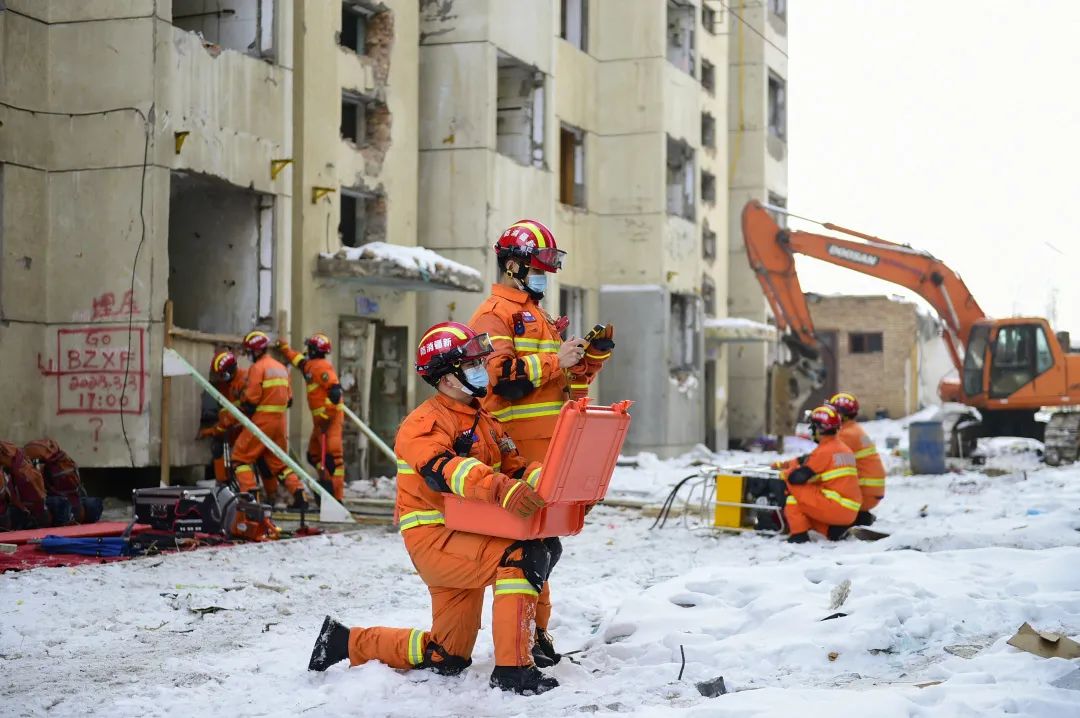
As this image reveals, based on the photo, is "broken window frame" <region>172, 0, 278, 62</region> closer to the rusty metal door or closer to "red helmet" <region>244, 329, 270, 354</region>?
"red helmet" <region>244, 329, 270, 354</region>

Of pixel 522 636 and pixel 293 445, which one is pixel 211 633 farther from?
pixel 293 445

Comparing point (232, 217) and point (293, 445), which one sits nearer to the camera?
point (232, 217)

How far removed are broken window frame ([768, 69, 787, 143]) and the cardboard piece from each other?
122 ft

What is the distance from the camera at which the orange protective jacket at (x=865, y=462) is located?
45.6 feet

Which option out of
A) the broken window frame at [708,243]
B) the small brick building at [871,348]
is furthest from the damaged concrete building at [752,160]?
the small brick building at [871,348]

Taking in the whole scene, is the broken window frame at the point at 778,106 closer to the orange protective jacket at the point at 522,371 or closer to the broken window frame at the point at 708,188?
the broken window frame at the point at 708,188

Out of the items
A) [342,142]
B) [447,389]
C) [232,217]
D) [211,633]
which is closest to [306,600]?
[211,633]

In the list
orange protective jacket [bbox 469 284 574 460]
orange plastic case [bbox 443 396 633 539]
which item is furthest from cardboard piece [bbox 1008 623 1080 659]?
orange protective jacket [bbox 469 284 574 460]

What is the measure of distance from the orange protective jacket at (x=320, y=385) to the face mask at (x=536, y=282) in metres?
8.51

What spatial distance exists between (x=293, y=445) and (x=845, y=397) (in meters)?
8.07

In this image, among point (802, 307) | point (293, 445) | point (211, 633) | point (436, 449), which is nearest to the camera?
point (436, 449)

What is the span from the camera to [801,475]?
41.4ft

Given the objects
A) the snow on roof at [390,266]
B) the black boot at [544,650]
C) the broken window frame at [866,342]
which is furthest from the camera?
the broken window frame at [866,342]

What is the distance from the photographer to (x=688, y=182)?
107ft
